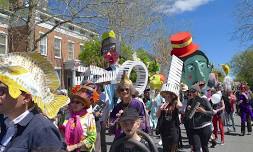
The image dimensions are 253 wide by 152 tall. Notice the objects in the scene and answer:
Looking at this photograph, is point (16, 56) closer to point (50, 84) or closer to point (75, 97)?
point (50, 84)

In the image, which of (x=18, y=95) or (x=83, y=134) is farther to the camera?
(x=83, y=134)

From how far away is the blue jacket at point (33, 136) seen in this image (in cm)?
214

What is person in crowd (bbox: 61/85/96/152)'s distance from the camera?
13.7 ft

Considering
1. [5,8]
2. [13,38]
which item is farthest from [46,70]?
[13,38]

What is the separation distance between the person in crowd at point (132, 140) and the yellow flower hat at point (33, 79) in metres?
0.81

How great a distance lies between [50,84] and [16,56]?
0.27 m

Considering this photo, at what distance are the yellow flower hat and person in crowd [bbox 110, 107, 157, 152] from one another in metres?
0.81

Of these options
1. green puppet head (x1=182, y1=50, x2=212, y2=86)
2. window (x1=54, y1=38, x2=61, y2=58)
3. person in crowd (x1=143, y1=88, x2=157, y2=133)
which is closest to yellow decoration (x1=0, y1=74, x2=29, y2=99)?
green puppet head (x1=182, y1=50, x2=212, y2=86)

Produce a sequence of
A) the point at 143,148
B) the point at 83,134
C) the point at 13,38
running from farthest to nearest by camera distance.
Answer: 1. the point at 13,38
2. the point at 83,134
3. the point at 143,148

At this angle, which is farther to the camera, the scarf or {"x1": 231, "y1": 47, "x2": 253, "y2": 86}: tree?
{"x1": 231, "y1": 47, "x2": 253, "y2": 86}: tree

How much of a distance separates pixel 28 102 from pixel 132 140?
3.57 ft

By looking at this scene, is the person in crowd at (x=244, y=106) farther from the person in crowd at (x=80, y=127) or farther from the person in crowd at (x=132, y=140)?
the person in crowd at (x=132, y=140)

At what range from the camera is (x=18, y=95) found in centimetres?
226

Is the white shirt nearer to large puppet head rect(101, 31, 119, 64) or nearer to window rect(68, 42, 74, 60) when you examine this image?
large puppet head rect(101, 31, 119, 64)
